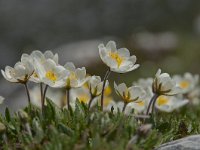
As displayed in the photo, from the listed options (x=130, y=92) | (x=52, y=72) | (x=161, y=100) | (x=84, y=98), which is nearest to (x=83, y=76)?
(x=52, y=72)

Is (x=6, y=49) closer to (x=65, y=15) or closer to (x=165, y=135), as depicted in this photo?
(x=65, y=15)

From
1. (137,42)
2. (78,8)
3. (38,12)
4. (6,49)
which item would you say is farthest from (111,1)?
(137,42)

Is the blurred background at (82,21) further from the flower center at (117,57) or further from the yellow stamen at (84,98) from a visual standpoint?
the flower center at (117,57)

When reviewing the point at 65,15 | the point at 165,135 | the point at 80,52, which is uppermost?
the point at 65,15

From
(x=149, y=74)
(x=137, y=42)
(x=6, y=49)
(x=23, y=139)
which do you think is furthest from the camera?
(x=6, y=49)

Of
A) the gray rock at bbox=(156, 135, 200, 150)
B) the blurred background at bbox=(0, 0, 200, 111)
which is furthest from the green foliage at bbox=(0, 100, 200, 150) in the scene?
the blurred background at bbox=(0, 0, 200, 111)

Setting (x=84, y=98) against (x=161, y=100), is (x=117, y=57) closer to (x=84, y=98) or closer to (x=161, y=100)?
(x=161, y=100)

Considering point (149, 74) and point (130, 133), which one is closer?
point (130, 133)

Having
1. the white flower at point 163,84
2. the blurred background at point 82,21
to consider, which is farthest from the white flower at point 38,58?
the blurred background at point 82,21
